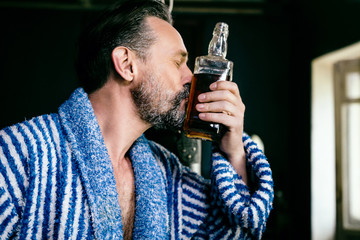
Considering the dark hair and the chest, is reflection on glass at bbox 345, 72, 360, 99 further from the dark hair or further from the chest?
the chest

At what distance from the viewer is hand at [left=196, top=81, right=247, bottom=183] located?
83cm

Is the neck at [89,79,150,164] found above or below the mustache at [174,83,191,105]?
below

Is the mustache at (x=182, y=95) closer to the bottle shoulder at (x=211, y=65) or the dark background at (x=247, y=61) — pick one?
the bottle shoulder at (x=211, y=65)

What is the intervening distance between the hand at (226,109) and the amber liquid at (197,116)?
1 centimetres

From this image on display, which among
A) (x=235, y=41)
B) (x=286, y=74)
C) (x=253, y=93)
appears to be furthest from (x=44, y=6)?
(x=286, y=74)

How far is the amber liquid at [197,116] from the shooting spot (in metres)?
0.85

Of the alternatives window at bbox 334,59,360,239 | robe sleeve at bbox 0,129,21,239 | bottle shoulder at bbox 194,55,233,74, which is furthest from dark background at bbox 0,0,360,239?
robe sleeve at bbox 0,129,21,239

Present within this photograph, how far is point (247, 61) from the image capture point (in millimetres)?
4094

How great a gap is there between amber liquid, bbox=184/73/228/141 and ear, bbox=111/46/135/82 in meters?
0.28

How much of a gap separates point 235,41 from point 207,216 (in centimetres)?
341

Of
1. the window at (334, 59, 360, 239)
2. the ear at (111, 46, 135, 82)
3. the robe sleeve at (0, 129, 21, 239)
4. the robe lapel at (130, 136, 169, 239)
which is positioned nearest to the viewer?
the robe sleeve at (0, 129, 21, 239)

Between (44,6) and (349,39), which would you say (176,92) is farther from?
(44,6)

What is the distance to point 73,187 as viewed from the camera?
0.80 m

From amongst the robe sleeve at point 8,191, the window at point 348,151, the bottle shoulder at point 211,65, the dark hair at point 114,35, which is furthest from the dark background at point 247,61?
the robe sleeve at point 8,191
